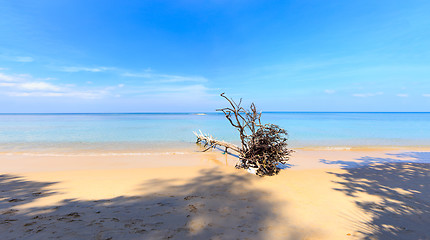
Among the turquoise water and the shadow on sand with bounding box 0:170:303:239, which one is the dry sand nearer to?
the shadow on sand with bounding box 0:170:303:239

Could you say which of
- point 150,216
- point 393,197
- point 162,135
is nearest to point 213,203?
point 150,216

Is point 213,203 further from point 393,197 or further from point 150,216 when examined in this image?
point 393,197

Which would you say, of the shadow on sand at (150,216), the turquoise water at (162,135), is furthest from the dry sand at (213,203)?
the turquoise water at (162,135)

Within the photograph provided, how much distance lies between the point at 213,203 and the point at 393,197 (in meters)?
5.43

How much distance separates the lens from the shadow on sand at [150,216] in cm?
362

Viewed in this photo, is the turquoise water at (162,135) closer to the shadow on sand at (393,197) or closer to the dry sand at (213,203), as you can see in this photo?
the dry sand at (213,203)

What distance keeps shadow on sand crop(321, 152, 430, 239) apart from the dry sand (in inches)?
0.9

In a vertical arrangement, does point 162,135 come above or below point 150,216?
below

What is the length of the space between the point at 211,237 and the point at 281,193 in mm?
3263

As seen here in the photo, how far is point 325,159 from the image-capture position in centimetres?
1121

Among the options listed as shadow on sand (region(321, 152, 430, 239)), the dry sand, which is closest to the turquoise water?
the dry sand

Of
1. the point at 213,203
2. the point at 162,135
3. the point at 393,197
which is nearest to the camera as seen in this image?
the point at 213,203

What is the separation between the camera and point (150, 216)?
4.34 m

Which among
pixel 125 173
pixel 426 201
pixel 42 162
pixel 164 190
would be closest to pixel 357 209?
pixel 426 201
